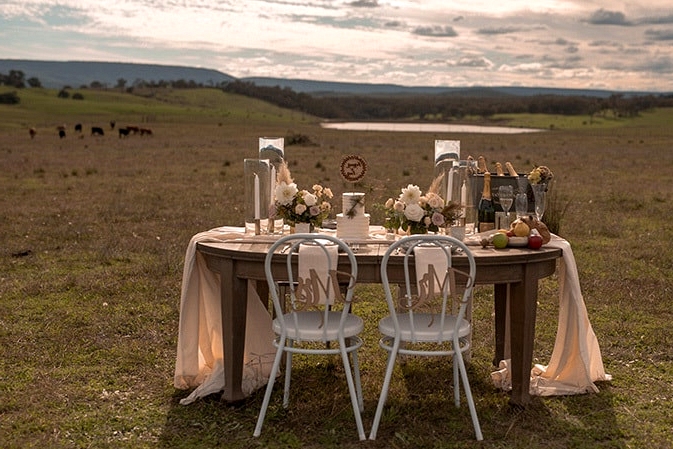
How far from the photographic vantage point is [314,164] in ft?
83.1

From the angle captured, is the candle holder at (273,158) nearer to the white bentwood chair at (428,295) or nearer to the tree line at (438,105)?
the white bentwood chair at (428,295)

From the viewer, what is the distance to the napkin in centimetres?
464

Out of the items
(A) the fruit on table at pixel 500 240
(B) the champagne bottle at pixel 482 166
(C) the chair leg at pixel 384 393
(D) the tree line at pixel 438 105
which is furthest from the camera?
(D) the tree line at pixel 438 105

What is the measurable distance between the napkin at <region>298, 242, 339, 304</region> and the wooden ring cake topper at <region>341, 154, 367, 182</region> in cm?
90

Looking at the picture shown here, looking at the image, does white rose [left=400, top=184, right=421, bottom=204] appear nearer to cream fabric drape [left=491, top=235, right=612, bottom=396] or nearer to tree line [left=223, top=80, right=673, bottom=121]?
cream fabric drape [left=491, top=235, right=612, bottom=396]

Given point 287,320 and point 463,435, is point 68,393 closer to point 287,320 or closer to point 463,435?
point 287,320

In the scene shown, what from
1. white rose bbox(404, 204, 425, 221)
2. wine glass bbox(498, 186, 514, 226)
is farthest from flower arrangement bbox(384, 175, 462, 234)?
wine glass bbox(498, 186, 514, 226)

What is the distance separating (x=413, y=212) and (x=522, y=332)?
106 centimetres

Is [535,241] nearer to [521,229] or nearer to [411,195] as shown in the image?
[521,229]

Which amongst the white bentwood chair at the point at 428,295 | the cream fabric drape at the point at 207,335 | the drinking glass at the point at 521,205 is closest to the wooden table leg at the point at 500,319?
the drinking glass at the point at 521,205

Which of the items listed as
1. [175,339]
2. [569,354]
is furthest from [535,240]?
[175,339]

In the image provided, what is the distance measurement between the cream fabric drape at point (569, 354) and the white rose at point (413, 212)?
3.06 feet

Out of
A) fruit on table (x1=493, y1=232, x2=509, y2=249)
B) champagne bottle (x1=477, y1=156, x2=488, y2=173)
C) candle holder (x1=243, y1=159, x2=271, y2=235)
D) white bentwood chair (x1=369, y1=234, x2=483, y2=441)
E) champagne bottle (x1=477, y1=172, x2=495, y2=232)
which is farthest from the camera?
champagne bottle (x1=477, y1=156, x2=488, y2=173)

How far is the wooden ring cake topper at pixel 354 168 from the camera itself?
5430 millimetres
